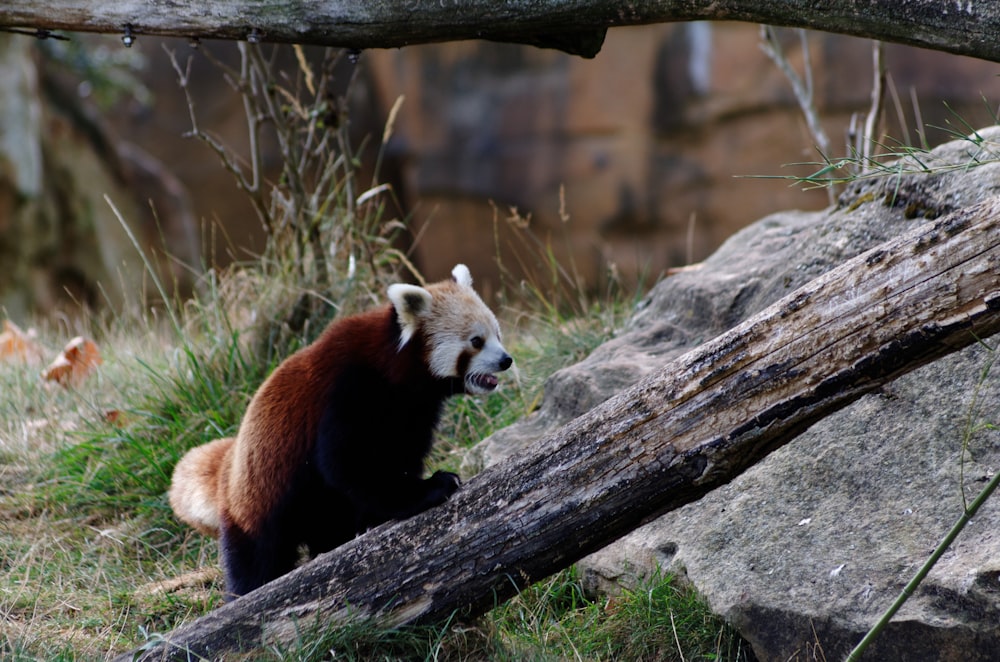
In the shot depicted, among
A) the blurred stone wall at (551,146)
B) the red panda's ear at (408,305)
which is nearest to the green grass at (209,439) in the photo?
the red panda's ear at (408,305)

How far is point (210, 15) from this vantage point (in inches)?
118

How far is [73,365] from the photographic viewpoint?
17.5 ft

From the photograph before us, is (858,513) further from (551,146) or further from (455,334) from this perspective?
(551,146)

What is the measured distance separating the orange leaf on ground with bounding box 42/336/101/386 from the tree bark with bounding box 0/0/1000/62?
263cm

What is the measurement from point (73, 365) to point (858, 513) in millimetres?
A: 4172

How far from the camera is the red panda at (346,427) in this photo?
127 inches

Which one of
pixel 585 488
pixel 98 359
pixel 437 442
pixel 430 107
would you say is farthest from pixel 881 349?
pixel 430 107

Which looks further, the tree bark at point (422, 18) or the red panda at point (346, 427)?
the red panda at point (346, 427)

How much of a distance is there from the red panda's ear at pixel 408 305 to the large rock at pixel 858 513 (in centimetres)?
83

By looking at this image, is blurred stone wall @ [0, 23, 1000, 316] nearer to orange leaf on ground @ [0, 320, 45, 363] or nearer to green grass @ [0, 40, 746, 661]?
orange leaf on ground @ [0, 320, 45, 363]

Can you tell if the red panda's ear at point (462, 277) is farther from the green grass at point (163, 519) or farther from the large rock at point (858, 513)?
the green grass at point (163, 519)

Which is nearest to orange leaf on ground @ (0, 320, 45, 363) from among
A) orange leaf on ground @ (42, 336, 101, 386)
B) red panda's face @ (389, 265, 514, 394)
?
orange leaf on ground @ (42, 336, 101, 386)

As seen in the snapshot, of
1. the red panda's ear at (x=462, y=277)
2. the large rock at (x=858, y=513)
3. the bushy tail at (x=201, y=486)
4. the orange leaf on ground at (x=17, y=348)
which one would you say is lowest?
the orange leaf on ground at (x=17, y=348)

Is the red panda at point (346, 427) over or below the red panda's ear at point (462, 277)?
below
